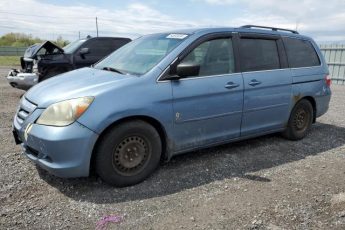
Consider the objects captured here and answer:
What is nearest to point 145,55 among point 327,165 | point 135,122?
point 135,122

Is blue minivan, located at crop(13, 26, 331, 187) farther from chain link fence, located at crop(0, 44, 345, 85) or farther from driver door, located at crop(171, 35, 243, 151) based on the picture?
chain link fence, located at crop(0, 44, 345, 85)

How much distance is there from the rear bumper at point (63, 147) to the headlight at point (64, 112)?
57 millimetres

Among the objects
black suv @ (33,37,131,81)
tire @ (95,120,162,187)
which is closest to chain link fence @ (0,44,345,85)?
black suv @ (33,37,131,81)

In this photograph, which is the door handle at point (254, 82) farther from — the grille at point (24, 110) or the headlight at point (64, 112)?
the grille at point (24, 110)

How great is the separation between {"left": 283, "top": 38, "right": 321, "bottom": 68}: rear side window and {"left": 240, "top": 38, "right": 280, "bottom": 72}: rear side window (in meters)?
0.32

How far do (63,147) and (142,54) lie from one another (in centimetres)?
170

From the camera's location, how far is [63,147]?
10.6 ft

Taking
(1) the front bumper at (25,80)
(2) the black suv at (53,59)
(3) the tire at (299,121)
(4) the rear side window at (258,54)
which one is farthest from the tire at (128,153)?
(1) the front bumper at (25,80)

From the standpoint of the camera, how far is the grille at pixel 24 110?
3587 mm

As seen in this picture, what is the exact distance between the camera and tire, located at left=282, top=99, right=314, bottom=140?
542 cm

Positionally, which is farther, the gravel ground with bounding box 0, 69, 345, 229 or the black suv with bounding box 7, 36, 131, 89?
the black suv with bounding box 7, 36, 131, 89

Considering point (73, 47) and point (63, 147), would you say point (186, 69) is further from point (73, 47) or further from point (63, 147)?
point (73, 47)

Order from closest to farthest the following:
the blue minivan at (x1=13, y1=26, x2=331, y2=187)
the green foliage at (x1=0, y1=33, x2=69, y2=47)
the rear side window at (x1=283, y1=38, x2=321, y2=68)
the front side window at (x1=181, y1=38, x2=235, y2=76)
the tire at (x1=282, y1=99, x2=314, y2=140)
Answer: the blue minivan at (x1=13, y1=26, x2=331, y2=187)
the front side window at (x1=181, y1=38, x2=235, y2=76)
the rear side window at (x1=283, y1=38, x2=321, y2=68)
the tire at (x1=282, y1=99, x2=314, y2=140)
the green foliage at (x1=0, y1=33, x2=69, y2=47)

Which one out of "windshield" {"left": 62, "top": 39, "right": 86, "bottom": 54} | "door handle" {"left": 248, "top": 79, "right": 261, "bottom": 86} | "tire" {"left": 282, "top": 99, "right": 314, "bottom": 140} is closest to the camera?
"door handle" {"left": 248, "top": 79, "right": 261, "bottom": 86}
